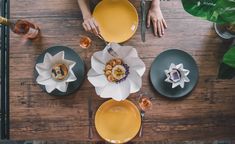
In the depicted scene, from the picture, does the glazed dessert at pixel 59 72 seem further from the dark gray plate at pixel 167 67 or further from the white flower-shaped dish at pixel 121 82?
the dark gray plate at pixel 167 67

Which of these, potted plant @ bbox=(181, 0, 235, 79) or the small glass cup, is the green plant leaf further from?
the small glass cup

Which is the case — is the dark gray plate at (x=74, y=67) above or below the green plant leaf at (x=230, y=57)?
below

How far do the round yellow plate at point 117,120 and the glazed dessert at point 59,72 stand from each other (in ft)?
0.73

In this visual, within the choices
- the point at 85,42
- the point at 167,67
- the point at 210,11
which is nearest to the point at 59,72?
the point at 85,42

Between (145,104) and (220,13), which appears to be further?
(145,104)

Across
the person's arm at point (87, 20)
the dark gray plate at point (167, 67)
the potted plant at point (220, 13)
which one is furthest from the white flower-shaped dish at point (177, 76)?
the person's arm at point (87, 20)

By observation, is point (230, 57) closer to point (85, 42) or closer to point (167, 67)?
point (167, 67)

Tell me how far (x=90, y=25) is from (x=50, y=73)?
0.94 feet

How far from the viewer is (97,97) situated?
178 cm

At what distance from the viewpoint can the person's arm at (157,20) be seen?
1809 millimetres

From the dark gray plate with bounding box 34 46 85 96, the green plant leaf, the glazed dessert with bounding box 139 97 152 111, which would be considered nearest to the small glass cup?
the glazed dessert with bounding box 139 97 152 111

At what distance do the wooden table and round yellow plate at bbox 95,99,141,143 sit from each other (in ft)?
0.14

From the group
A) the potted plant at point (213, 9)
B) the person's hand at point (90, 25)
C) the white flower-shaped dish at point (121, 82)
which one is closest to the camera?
the potted plant at point (213, 9)

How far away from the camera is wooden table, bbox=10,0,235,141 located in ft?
5.74
